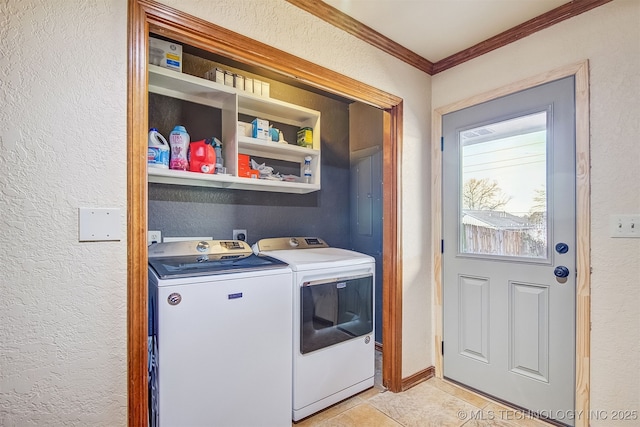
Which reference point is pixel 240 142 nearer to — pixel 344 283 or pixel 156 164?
pixel 156 164

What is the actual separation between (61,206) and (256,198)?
148cm

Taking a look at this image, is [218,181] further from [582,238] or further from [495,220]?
[582,238]

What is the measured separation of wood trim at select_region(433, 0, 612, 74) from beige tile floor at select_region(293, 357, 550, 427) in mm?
2331

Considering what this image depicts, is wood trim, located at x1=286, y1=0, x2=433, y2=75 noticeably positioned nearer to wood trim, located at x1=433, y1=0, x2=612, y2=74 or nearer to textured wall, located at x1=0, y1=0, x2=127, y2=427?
wood trim, located at x1=433, y1=0, x2=612, y2=74

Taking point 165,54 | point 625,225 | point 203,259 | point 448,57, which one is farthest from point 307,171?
point 625,225

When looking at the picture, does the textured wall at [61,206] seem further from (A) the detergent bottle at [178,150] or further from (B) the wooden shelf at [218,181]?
(A) the detergent bottle at [178,150]

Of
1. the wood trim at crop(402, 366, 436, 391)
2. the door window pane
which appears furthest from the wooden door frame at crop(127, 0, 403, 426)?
the wood trim at crop(402, 366, 436, 391)

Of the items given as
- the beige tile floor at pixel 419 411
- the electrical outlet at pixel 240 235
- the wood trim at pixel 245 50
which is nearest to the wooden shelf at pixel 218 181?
the electrical outlet at pixel 240 235

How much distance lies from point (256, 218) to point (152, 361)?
1232 mm

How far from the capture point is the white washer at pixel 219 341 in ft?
4.62

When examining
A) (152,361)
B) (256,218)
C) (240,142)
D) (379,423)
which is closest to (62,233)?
(152,361)

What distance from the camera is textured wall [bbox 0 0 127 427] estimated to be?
101 centimetres

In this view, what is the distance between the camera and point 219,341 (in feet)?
5.00

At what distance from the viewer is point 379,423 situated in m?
1.87
